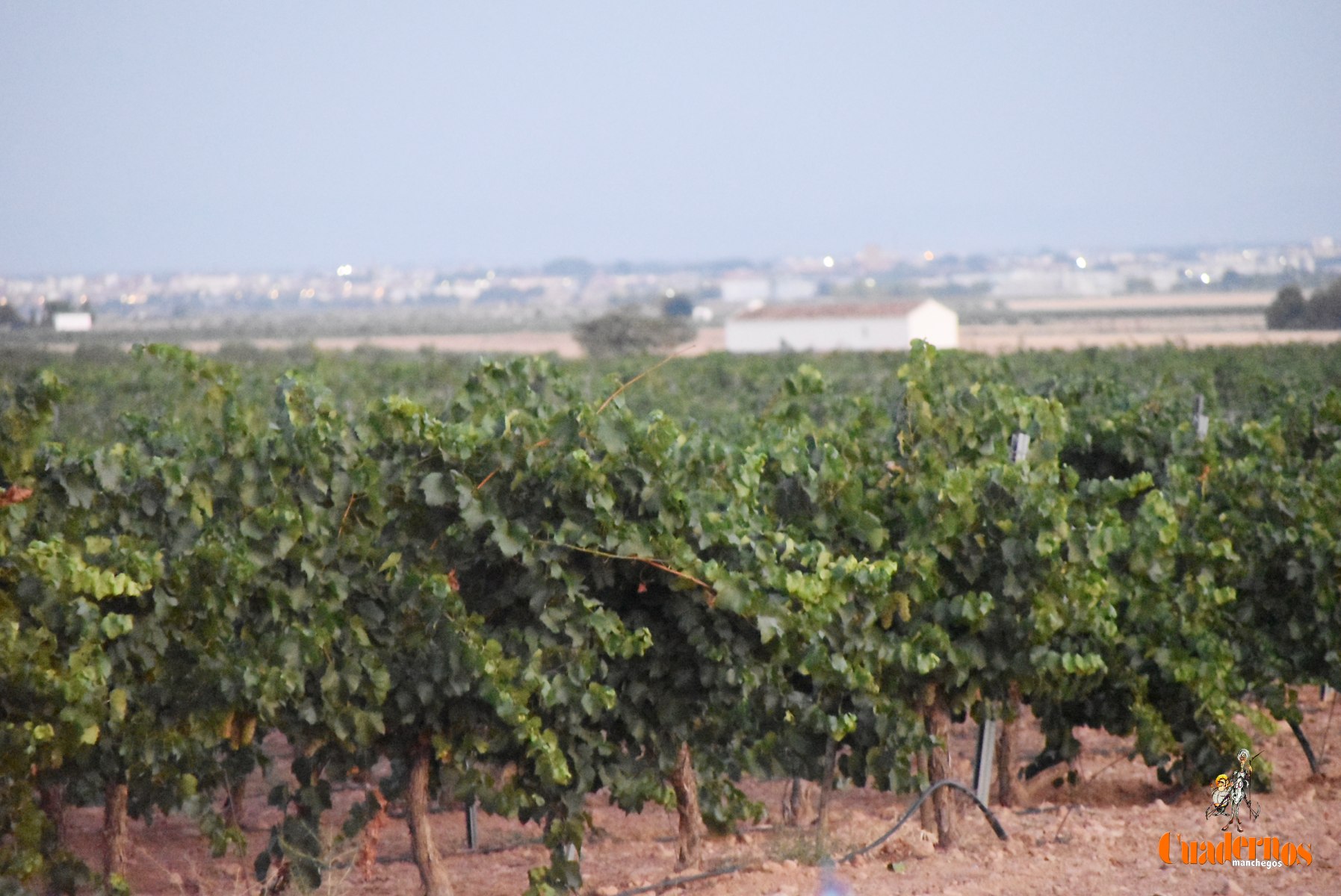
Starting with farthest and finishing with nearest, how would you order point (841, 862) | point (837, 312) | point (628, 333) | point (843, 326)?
point (837, 312), point (843, 326), point (628, 333), point (841, 862)

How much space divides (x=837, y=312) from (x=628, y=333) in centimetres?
1100

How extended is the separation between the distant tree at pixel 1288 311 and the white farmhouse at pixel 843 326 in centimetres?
1347

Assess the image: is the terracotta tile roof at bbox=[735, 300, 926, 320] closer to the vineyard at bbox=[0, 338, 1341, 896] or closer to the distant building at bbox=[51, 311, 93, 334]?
the distant building at bbox=[51, 311, 93, 334]

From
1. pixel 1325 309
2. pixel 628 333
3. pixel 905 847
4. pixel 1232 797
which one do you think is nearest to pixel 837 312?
pixel 628 333

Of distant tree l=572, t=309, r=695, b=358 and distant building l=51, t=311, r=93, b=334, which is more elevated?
distant building l=51, t=311, r=93, b=334

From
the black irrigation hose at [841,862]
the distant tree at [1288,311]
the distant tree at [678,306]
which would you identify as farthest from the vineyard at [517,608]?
the distant tree at [678,306]

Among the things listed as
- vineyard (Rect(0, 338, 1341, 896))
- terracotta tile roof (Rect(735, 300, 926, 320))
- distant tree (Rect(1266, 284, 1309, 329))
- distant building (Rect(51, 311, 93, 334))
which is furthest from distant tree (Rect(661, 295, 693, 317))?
A: vineyard (Rect(0, 338, 1341, 896))

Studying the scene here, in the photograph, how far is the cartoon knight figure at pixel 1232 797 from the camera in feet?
17.2

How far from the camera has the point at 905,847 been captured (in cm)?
521

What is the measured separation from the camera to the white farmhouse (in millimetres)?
64000

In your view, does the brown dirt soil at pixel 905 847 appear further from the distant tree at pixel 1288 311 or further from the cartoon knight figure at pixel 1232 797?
the distant tree at pixel 1288 311

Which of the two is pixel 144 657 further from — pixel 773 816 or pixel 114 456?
pixel 773 816

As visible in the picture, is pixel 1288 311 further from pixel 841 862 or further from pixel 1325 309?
pixel 841 862

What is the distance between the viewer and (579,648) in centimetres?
457
